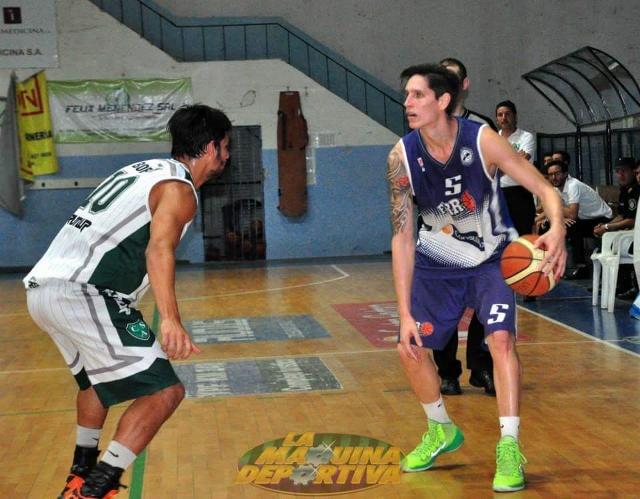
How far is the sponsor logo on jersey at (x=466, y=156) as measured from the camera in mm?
4477

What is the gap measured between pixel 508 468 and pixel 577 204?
7.97 metres

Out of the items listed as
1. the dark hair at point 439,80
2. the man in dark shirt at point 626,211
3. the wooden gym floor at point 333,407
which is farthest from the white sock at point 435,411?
the man in dark shirt at point 626,211

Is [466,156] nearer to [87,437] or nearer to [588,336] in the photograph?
[87,437]

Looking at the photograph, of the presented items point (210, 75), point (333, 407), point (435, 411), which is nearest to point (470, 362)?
point (333, 407)

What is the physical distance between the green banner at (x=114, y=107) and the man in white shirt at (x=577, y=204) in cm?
767

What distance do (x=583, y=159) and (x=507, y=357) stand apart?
10.9m

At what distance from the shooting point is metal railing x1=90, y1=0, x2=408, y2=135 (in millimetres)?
18344

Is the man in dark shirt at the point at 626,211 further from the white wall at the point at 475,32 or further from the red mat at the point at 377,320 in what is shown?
the white wall at the point at 475,32

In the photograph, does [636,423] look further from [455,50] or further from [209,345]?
[455,50]

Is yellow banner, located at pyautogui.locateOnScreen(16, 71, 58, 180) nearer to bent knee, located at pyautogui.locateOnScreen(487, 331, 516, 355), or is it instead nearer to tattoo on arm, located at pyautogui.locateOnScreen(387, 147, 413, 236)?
tattoo on arm, located at pyautogui.locateOnScreen(387, 147, 413, 236)

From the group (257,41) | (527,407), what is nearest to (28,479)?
(527,407)

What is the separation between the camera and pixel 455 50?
1917 centimetres

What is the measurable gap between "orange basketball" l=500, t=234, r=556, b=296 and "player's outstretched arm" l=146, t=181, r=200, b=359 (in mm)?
1570

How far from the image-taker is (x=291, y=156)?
17703mm
